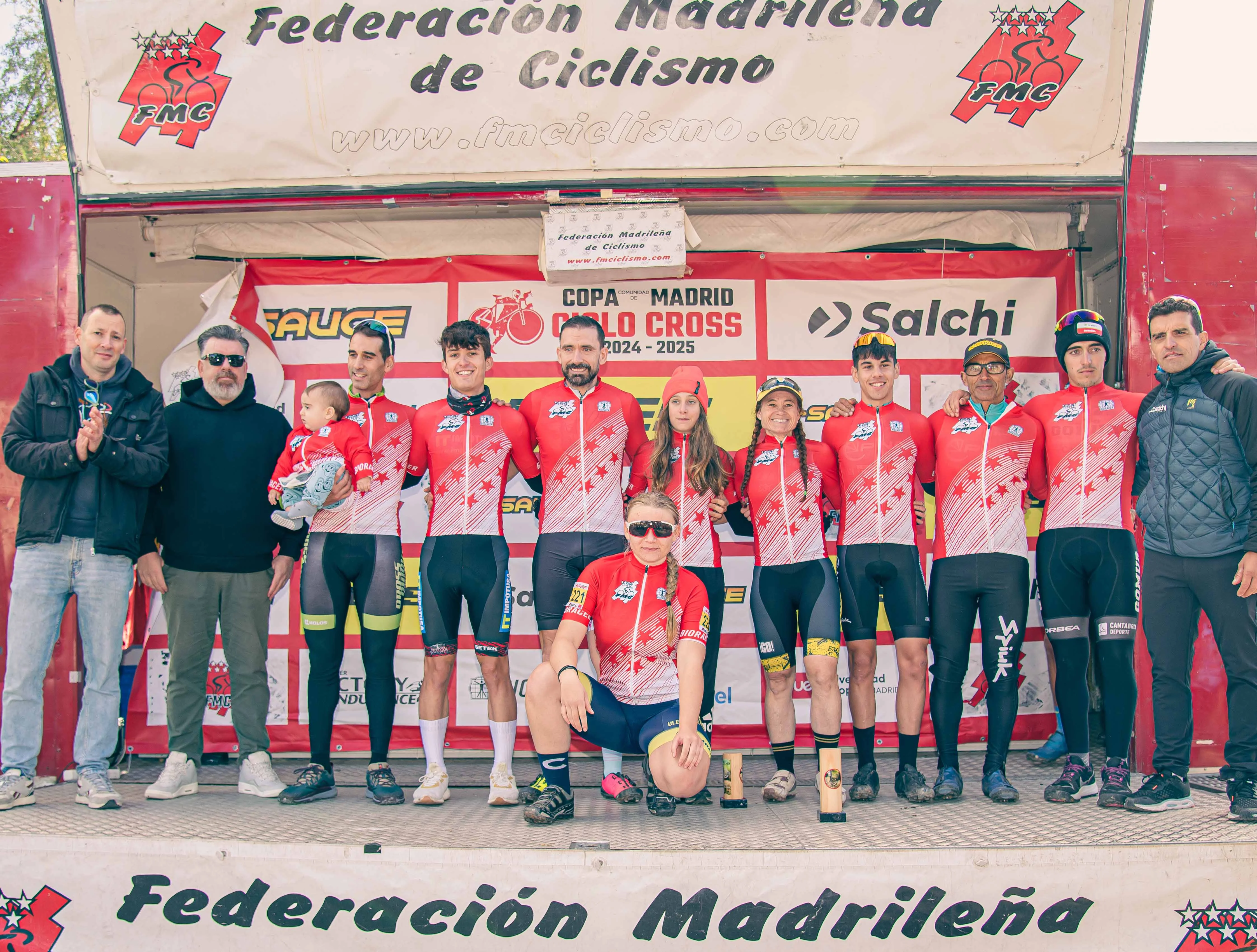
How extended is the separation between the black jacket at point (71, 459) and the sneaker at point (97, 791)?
95 centimetres

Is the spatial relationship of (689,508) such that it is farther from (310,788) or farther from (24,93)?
(24,93)

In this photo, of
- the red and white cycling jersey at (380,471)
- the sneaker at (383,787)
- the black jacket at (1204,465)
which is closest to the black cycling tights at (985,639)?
the black jacket at (1204,465)

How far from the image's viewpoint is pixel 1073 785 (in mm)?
3609

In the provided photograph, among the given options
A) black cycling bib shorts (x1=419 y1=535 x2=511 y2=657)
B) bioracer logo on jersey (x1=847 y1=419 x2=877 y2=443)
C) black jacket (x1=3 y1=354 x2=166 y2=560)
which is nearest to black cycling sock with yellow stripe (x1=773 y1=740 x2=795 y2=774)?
black cycling bib shorts (x1=419 y1=535 x2=511 y2=657)

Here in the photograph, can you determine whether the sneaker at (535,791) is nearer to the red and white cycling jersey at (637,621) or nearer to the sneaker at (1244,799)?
the red and white cycling jersey at (637,621)

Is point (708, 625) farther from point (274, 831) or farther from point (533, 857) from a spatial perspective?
point (274, 831)

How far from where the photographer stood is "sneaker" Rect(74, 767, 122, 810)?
3516 millimetres

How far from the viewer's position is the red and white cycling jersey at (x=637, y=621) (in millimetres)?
3465

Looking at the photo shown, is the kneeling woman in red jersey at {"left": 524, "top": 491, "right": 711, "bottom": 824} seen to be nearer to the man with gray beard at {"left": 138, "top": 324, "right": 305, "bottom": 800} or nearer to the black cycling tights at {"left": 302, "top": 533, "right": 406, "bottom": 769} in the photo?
the black cycling tights at {"left": 302, "top": 533, "right": 406, "bottom": 769}

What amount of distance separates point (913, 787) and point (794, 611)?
908mm

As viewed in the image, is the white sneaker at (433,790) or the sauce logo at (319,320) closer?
the white sneaker at (433,790)

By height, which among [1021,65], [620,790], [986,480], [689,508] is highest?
[1021,65]

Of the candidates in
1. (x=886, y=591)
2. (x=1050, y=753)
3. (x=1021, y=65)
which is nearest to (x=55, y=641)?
(x=886, y=591)

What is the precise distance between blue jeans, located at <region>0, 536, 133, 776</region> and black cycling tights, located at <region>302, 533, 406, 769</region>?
0.84m
